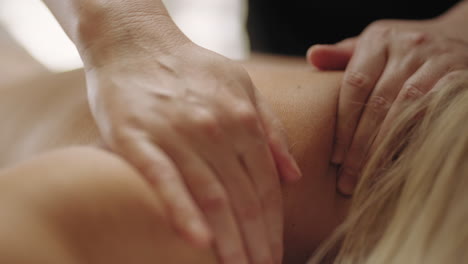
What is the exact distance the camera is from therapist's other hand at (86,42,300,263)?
1.94 feet

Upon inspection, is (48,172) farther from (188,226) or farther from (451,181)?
(451,181)

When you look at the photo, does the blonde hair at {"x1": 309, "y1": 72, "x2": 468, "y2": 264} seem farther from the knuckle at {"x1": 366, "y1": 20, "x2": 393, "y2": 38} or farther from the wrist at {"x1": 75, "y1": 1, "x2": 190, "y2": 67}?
the wrist at {"x1": 75, "y1": 1, "x2": 190, "y2": 67}

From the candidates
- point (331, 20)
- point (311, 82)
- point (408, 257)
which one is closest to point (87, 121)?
point (311, 82)

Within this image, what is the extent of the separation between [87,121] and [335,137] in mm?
388

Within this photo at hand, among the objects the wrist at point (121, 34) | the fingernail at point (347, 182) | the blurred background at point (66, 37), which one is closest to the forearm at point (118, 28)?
the wrist at point (121, 34)

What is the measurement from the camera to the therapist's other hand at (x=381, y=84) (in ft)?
2.58

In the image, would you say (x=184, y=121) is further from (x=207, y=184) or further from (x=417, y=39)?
(x=417, y=39)

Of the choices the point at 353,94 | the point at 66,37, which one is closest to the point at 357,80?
the point at 353,94

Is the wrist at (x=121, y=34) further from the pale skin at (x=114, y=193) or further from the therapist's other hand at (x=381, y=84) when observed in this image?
the therapist's other hand at (x=381, y=84)

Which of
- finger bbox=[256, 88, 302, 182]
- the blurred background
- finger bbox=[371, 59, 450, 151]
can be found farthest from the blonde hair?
the blurred background

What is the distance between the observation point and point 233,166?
629 mm

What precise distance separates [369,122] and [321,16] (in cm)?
65

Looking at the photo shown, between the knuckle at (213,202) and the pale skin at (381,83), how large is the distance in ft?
0.87

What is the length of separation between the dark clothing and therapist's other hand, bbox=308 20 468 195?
0.51 meters
